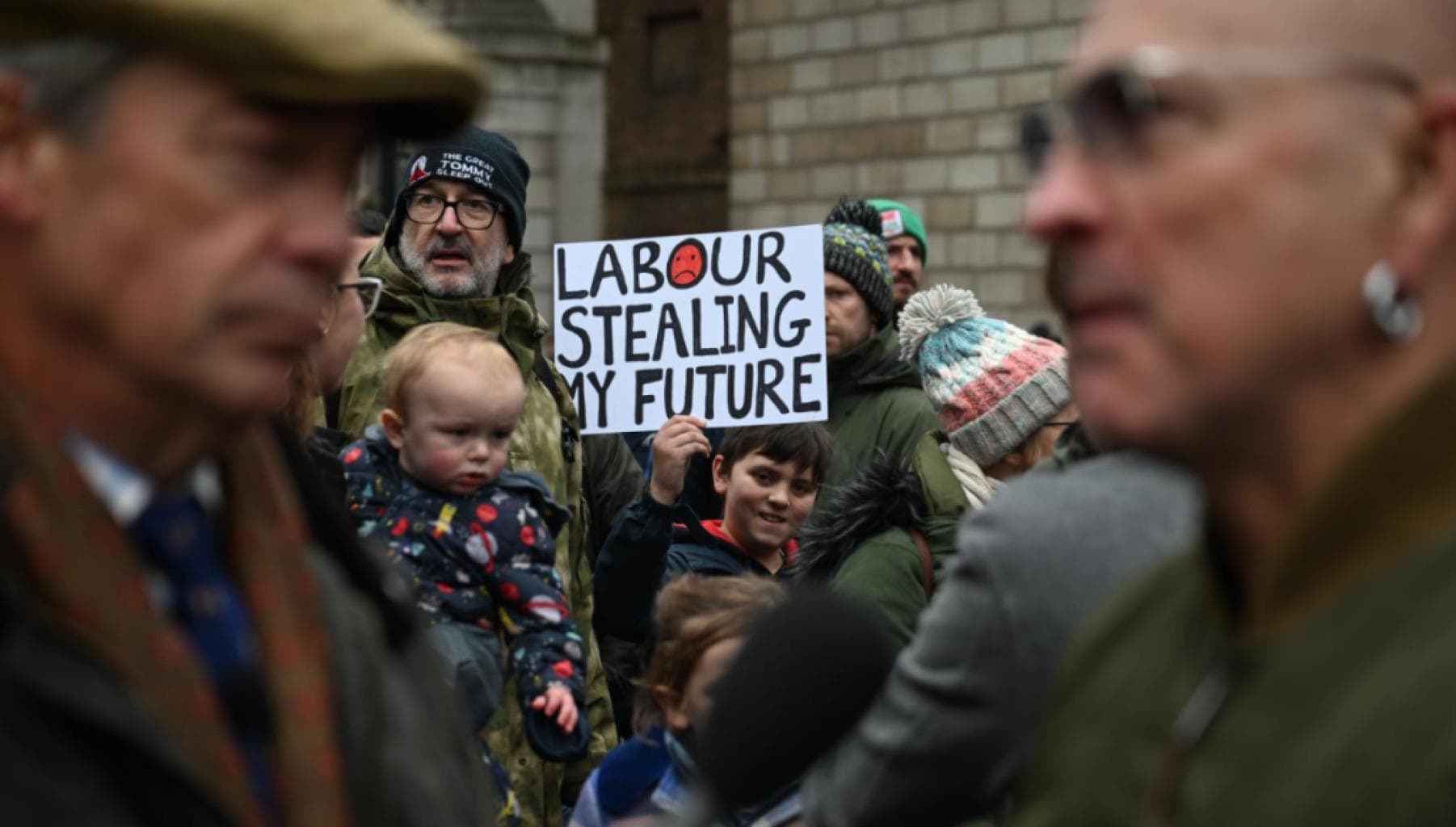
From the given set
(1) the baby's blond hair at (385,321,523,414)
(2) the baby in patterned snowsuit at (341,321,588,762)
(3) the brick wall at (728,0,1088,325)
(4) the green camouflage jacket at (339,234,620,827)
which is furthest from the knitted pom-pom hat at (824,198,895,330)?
(3) the brick wall at (728,0,1088,325)

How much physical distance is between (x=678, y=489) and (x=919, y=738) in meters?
2.76

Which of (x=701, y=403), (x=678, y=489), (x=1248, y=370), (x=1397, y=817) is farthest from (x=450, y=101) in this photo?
(x=701, y=403)

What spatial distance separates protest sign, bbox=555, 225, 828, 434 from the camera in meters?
5.97

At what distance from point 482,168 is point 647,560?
114cm

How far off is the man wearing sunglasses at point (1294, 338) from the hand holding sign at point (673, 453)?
3411 millimetres

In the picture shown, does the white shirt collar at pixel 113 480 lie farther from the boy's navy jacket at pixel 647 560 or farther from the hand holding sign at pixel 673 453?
the hand holding sign at pixel 673 453

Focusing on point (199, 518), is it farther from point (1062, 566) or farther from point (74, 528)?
point (1062, 566)

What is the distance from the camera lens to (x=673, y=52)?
80.1 feet

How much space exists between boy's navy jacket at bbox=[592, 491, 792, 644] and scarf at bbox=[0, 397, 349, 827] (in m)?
3.18

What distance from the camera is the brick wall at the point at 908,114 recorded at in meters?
19.9

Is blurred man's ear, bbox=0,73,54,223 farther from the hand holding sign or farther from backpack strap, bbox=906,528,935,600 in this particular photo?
the hand holding sign

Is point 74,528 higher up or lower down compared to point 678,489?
higher up

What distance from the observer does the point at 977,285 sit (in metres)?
20.4

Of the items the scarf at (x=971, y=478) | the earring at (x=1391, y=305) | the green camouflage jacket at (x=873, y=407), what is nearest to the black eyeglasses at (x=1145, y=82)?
the earring at (x=1391, y=305)
